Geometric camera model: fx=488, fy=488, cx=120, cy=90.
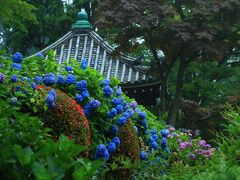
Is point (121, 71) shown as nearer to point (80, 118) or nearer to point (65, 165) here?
point (80, 118)

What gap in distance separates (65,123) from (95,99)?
2.81 ft

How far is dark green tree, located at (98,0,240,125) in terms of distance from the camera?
41.9ft

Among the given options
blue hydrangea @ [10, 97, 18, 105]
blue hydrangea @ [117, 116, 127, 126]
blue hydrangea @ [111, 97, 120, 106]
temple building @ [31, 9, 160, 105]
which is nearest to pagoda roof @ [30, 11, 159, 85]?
temple building @ [31, 9, 160, 105]

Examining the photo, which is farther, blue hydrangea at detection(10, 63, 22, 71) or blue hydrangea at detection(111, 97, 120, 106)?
blue hydrangea at detection(111, 97, 120, 106)

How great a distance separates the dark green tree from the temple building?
48 cm

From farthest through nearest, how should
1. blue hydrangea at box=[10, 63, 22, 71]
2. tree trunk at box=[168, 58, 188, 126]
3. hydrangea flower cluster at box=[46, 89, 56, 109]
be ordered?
tree trunk at box=[168, 58, 188, 126] < blue hydrangea at box=[10, 63, 22, 71] < hydrangea flower cluster at box=[46, 89, 56, 109]

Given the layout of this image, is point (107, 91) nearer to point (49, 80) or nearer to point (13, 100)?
point (49, 80)

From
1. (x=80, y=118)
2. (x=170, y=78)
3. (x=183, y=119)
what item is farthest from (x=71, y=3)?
(x=80, y=118)

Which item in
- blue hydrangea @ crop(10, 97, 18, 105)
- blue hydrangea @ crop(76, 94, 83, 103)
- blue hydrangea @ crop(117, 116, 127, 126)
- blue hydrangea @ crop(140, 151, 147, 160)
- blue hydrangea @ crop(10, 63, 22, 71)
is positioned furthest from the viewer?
blue hydrangea @ crop(140, 151, 147, 160)

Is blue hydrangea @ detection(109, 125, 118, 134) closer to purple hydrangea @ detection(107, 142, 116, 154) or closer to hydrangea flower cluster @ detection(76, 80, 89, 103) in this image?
purple hydrangea @ detection(107, 142, 116, 154)

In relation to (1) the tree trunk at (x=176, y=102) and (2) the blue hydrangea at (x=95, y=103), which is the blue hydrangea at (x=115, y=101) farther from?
(1) the tree trunk at (x=176, y=102)

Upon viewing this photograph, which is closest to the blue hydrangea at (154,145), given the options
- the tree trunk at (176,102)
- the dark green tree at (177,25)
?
the dark green tree at (177,25)

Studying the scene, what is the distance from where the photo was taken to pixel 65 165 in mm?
2166

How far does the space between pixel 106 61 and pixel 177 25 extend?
2179mm
